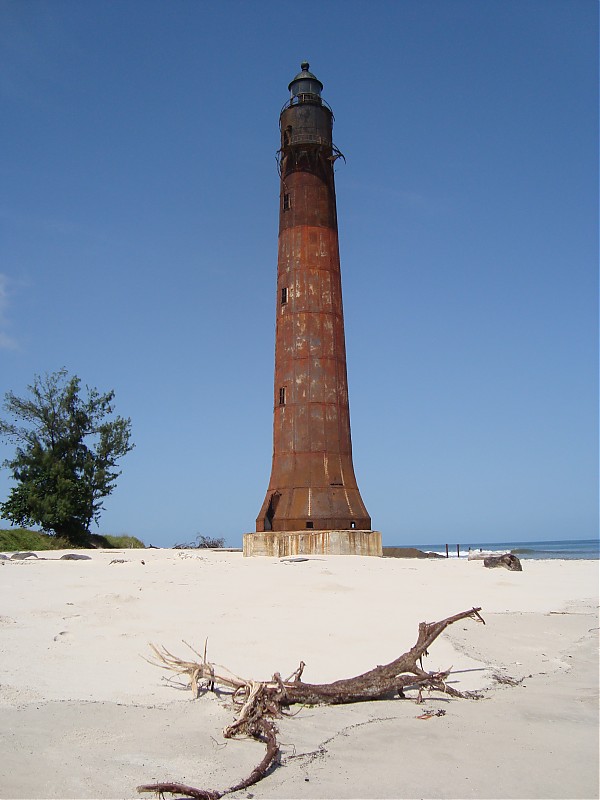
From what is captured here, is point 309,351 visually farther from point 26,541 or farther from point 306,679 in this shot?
point 306,679

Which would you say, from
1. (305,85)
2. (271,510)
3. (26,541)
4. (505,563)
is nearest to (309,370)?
(271,510)

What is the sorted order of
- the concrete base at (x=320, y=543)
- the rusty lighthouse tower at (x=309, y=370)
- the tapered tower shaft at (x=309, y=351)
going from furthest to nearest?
the tapered tower shaft at (x=309, y=351)
the rusty lighthouse tower at (x=309, y=370)
the concrete base at (x=320, y=543)

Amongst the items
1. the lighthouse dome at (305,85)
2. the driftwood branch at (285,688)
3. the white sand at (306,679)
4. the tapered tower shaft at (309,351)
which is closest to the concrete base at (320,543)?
the tapered tower shaft at (309,351)

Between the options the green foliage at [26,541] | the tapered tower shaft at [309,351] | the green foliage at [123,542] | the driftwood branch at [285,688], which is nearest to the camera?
the driftwood branch at [285,688]

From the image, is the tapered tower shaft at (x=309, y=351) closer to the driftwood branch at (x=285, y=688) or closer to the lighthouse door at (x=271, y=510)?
the lighthouse door at (x=271, y=510)

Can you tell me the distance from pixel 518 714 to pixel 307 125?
14988 millimetres

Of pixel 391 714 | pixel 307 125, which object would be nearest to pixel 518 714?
pixel 391 714

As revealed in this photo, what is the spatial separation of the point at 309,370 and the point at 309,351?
0.43 meters

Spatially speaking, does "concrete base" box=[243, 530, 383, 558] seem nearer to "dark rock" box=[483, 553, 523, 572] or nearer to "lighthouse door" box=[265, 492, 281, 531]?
"lighthouse door" box=[265, 492, 281, 531]

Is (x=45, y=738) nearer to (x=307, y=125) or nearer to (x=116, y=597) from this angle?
(x=116, y=597)

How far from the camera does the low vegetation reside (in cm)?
1644

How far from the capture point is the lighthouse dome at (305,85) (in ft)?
53.8

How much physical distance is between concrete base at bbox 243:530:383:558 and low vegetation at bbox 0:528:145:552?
7190 millimetres

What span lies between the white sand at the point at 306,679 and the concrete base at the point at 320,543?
507 centimetres
